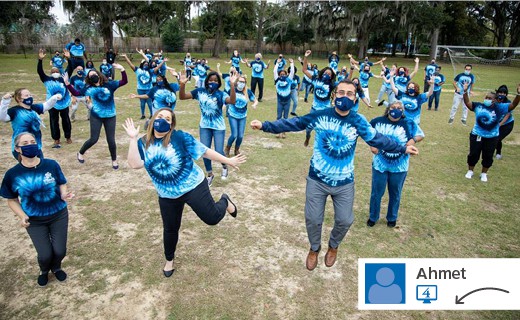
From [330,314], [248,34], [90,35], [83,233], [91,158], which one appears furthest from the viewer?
[248,34]

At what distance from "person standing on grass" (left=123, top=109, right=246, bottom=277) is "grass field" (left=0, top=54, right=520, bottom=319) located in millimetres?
897

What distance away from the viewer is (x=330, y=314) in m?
3.82

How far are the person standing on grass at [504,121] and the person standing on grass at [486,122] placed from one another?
97mm

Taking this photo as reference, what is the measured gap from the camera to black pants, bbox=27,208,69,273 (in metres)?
3.96

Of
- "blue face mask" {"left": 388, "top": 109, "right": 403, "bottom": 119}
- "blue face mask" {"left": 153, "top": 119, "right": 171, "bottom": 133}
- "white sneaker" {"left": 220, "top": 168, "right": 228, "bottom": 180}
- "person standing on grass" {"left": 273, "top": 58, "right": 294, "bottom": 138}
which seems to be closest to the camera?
"blue face mask" {"left": 153, "top": 119, "right": 171, "bottom": 133}

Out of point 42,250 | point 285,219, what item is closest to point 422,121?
point 285,219

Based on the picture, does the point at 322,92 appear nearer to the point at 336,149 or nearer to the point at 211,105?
the point at 211,105

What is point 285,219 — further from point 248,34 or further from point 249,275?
point 248,34

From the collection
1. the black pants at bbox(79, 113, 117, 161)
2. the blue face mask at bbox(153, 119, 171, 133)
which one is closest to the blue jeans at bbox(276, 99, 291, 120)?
the black pants at bbox(79, 113, 117, 161)

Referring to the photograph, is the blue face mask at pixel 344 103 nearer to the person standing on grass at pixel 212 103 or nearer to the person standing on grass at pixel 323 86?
the person standing on grass at pixel 212 103

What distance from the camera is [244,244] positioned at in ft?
16.7

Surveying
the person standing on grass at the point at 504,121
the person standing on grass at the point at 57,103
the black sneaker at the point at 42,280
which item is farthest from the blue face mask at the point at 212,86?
the person standing on grass at the point at 504,121

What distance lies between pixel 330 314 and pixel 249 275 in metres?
1.11

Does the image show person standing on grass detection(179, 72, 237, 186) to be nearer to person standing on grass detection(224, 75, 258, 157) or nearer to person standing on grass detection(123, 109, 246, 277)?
person standing on grass detection(224, 75, 258, 157)
